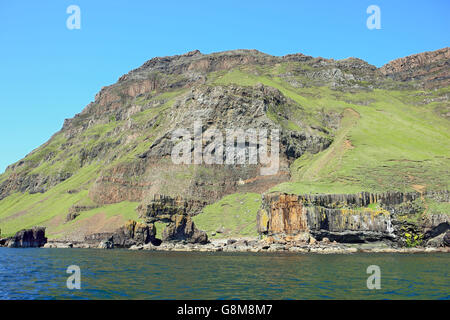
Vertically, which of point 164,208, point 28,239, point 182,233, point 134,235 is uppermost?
point 164,208

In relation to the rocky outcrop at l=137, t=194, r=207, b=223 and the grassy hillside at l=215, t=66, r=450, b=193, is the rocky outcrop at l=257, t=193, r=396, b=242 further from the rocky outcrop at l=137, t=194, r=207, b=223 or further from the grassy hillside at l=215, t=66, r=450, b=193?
the rocky outcrop at l=137, t=194, r=207, b=223

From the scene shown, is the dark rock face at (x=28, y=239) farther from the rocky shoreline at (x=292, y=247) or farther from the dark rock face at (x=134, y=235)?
the rocky shoreline at (x=292, y=247)


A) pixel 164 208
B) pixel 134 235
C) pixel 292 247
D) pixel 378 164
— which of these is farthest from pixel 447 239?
pixel 134 235

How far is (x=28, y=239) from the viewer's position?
155375mm

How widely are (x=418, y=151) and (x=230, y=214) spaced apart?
89.3 meters

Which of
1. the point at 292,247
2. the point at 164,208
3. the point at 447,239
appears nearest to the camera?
the point at 447,239

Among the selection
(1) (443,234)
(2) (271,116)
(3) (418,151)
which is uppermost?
(2) (271,116)

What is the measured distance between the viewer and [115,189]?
188 m

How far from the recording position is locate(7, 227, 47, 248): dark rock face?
153688mm

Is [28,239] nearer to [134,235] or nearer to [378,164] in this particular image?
[134,235]

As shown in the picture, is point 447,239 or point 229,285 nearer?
point 229,285

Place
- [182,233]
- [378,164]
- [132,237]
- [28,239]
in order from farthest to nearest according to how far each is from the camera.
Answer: [28,239]
[378,164]
[132,237]
[182,233]
